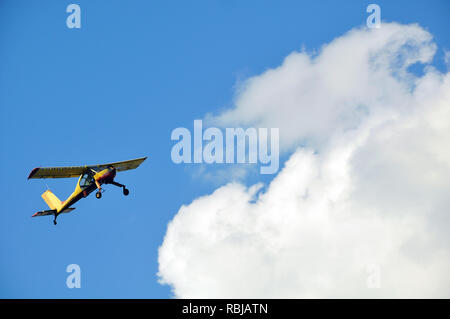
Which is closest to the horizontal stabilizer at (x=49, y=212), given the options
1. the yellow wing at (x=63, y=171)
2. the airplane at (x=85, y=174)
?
the airplane at (x=85, y=174)

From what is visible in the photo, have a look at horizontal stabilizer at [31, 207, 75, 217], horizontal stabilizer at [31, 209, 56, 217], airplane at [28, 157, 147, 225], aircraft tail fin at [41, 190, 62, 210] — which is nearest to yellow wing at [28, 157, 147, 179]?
airplane at [28, 157, 147, 225]

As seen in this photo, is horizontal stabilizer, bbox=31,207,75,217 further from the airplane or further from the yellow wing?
the yellow wing

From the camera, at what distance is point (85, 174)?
54625mm

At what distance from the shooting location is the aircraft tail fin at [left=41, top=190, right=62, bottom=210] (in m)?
59.8

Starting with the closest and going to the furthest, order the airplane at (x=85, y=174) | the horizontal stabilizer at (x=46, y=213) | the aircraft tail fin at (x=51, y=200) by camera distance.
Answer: the airplane at (x=85, y=174) < the horizontal stabilizer at (x=46, y=213) < the aircraft tail fin at (x=51, y=200)

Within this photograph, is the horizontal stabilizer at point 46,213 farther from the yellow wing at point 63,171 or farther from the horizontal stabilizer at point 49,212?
the yellow wing at point 63,171

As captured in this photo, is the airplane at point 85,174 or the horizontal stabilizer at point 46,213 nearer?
the airplane at point 85,174

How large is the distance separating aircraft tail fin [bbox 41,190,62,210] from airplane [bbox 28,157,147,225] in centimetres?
44

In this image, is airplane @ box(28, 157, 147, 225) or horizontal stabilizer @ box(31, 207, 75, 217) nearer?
airplane @ box(28, 157, 147, 225)

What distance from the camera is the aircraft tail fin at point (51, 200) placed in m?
59.8

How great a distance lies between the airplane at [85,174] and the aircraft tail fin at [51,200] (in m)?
0.44

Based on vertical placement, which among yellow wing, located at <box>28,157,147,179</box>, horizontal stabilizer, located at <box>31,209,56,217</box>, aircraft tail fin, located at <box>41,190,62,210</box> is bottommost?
horizontal stabilizer, located at <box>31,209,56,217</box>
